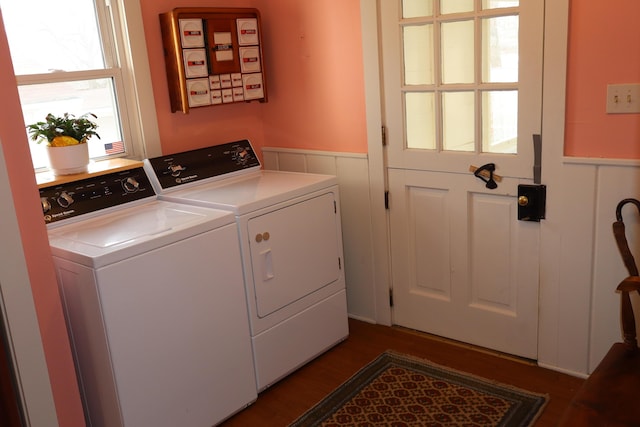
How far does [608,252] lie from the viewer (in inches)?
98.7

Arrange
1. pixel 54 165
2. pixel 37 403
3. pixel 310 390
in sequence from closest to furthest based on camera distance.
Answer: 1. pixel 37 403
2. pixel 54 165
3. pixel 310 390

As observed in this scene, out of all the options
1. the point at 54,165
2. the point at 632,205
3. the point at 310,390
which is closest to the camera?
the point at 632,205

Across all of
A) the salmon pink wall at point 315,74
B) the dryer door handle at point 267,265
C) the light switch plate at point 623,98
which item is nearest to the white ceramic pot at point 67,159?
the dryer door handle at point 267,265

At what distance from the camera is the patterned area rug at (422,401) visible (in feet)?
8.27

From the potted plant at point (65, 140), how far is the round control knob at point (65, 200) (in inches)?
5.0

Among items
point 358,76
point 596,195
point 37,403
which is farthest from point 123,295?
point 596,195

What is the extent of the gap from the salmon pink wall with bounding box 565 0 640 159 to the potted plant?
203 cm

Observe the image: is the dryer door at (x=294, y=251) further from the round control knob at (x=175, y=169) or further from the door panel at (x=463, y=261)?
the round control knob at (x=175, y=169)

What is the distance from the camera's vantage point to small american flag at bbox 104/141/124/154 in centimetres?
297

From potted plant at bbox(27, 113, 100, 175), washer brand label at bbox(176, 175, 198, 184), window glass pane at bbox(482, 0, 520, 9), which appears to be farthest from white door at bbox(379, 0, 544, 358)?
potted plant at bbox(27, 113, 100, 175)

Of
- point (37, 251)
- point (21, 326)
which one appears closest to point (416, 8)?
point (37, 251)

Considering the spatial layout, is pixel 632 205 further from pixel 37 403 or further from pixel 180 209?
pixel 37 403

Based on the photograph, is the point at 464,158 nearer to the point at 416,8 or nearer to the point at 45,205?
the point at 416,8

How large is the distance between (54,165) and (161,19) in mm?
923
